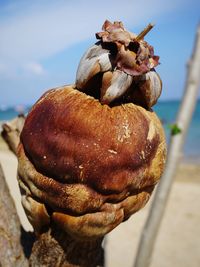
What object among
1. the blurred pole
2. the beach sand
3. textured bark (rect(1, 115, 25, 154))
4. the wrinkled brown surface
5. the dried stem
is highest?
the dried stem

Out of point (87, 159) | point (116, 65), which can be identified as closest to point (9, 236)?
point (87, 159)

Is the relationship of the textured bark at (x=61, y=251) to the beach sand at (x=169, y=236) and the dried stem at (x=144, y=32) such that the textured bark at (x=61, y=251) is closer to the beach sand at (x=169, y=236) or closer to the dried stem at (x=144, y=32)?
the dried stem at (x=144, y=32)

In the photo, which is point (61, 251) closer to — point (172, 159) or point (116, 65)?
point (116, 65)

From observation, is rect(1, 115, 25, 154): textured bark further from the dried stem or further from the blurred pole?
the blurred pole

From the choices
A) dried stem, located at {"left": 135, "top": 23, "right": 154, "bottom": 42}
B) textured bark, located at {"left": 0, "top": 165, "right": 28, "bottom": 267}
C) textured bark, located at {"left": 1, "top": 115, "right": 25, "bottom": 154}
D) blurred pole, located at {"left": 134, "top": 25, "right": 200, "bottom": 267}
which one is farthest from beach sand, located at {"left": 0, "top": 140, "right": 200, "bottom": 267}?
dried stem, located at {"left": 135, "top": 23, "right": 154, "bottom": 42}

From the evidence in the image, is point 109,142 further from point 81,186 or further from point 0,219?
point 0,219

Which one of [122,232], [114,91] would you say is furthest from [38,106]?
[122,232]
